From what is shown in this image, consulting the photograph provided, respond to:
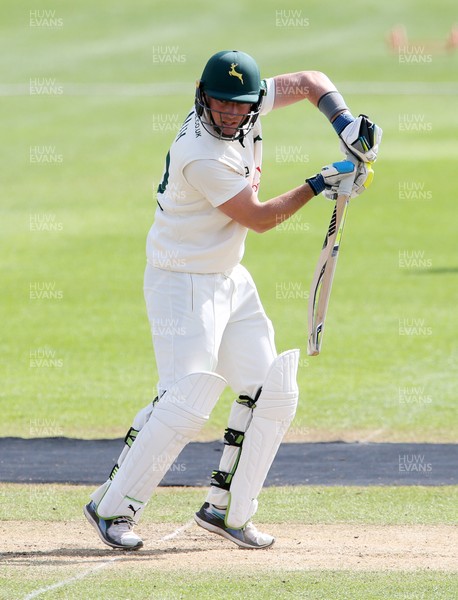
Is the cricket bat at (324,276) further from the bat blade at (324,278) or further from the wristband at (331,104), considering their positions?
the wristband at (331,104)

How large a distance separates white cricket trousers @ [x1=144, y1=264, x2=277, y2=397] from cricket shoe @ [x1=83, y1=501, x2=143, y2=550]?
75cm

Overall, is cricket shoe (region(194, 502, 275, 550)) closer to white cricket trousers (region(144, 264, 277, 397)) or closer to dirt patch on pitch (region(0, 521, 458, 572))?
dirt patch on pitch (region(0, 521, 458, 572))

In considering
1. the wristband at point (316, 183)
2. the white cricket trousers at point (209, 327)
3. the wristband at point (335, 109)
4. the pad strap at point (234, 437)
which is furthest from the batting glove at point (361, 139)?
the pad strap at point (234, 437)

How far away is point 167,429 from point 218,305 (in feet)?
2.42

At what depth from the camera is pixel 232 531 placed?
6691 mm

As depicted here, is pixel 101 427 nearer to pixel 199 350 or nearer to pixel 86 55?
pixel 199 350

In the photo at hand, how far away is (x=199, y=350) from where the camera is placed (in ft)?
21.0

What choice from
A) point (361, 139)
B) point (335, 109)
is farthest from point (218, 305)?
point (335, 109)

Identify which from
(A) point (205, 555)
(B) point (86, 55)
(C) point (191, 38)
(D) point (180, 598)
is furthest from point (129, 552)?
(C) point (191, 38)

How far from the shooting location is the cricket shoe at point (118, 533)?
6.47m

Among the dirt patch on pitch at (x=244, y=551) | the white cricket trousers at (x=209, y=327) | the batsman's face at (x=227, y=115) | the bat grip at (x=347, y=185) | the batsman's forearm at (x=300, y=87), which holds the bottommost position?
the dirt patch on pitch at (x=244, y=551)

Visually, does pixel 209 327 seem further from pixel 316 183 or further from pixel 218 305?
pixel 316 183

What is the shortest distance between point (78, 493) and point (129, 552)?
70.5 inches

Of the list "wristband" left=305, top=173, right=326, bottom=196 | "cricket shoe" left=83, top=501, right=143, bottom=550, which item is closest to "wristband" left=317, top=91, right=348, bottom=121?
"wristband" left=305, top=173, right=326, bottom=196
